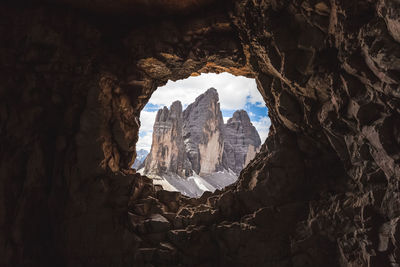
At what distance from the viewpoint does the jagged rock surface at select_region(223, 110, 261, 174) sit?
66.8 meters

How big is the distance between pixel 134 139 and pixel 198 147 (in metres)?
51.7

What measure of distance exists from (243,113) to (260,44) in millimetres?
68533

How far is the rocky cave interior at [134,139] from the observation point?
4.85 metres

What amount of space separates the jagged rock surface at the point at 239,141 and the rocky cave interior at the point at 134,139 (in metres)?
58.4

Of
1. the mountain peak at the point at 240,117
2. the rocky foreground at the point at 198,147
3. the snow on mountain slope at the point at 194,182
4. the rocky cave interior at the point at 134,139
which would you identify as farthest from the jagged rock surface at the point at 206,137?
the rocky cave interior at the point at 134,139

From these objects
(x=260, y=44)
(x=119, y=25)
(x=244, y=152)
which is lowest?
(x=260, y=44)

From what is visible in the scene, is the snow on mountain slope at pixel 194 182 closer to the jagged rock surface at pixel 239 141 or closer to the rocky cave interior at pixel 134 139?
the jagged rock surface at pixel 239 141

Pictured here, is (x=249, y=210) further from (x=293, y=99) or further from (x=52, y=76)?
(x=52, y=76)

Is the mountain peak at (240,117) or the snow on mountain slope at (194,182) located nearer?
the snow on mountain slope at (194,182)

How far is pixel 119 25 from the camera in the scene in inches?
304

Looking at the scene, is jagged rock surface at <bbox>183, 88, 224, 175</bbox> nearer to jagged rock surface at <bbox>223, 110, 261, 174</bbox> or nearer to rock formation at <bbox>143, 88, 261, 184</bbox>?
rock formation at <bbox>143, 88, 261, 184</bbox>

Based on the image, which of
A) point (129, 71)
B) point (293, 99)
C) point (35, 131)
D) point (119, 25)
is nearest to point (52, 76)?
point (35, 131)

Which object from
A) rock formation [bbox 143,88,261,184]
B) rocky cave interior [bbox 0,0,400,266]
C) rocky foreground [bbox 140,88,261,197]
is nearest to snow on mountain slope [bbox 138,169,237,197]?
rocky foreground [bbox 140,88,261,197]

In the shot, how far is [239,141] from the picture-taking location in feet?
228
